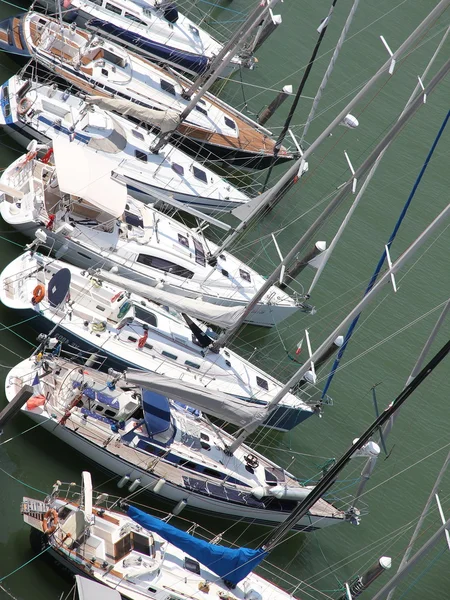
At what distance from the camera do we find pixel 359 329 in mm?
38750

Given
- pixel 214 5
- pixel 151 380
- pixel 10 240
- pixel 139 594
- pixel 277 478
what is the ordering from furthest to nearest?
pixel 214 5 → pixel 10 240 → pixel 277 478 → pixel 151 380 → pixel 139 594

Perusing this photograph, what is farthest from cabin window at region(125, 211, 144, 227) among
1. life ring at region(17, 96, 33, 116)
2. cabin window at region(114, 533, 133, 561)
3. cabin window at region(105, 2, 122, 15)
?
cabin window at region(105, 2, 122, 15)

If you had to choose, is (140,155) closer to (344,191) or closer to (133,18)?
(133,18)

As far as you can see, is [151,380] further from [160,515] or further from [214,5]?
[214,5]

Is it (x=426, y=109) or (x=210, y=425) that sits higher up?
(x=426, y=109)

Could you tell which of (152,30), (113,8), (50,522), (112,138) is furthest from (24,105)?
(50,522)

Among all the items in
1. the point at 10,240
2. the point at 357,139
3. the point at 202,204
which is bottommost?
the point at 10,240

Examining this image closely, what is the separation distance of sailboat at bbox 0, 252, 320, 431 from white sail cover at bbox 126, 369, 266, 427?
0.34 m

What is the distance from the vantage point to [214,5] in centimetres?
4847

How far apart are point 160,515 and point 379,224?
1794 cm

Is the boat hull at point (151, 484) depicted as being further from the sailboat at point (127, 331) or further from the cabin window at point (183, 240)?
the cabin window at point (183, 240)

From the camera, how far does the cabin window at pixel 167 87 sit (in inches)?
1618

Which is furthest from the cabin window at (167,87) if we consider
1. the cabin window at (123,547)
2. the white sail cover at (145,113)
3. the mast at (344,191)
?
the cabin window at (123,547)

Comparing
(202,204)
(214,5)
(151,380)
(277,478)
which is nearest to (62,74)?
(202,204)
